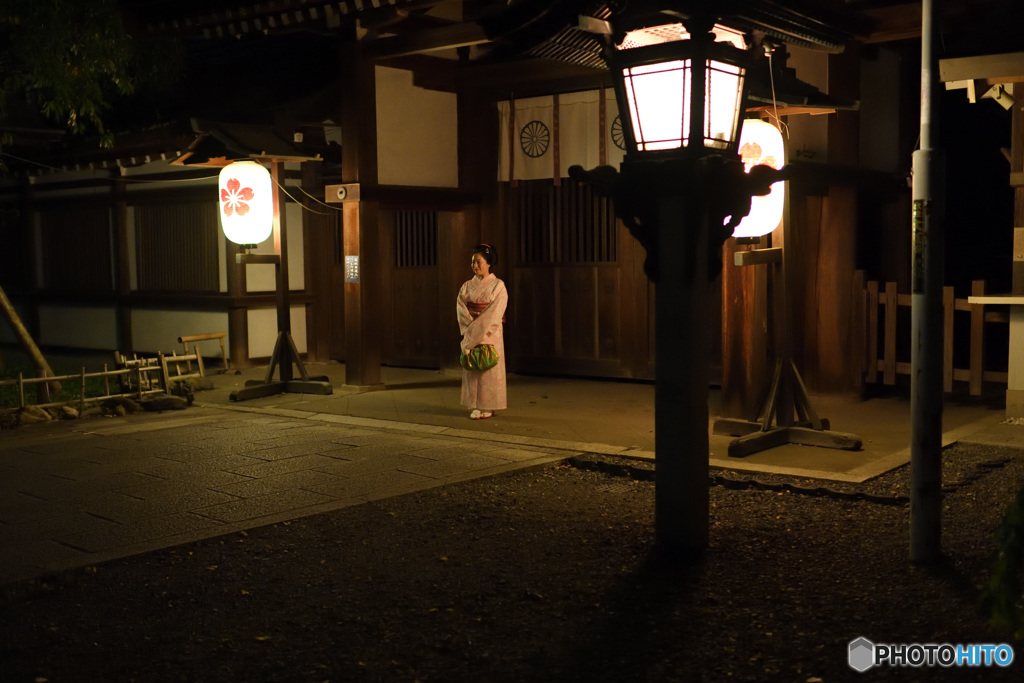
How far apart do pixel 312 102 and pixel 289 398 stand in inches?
157

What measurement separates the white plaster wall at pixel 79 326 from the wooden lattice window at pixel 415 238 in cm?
584

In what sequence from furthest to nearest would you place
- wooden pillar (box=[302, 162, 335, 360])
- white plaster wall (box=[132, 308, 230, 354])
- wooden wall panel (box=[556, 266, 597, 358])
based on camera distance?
wooden pillar (box=[302, 162, 335, 360]), white plaster wall (box=[132, 308, 230, 354]), wooden wall panel (box=[556, 266, 597, 358])

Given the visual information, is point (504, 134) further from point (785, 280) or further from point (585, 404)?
point (785, 280)

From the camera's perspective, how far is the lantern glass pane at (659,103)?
5945 mm

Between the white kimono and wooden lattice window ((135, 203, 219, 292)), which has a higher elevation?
wooden lattice window ((135, 203, 219, 292))

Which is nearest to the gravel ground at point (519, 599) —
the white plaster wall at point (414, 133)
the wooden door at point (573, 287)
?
the wooden door at point (573, 287)

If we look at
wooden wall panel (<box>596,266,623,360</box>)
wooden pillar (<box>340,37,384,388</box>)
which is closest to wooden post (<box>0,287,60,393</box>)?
wooden pillar (<box>340,37,384,388</box>)

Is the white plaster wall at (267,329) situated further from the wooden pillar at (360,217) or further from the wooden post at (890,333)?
the wooden post at (890,333)

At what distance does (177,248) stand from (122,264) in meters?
1.37

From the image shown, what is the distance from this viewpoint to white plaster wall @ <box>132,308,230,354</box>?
1641 centimetres

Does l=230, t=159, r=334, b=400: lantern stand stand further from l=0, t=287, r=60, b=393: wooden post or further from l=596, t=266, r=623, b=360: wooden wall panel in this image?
l=596, t=266, r=623, b=360: wooden wall panel

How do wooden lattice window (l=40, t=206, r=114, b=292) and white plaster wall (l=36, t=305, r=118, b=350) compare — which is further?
white plaster wall (l=36, t=305, r=118, b=350)

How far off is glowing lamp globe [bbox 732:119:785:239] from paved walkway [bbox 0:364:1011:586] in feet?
6.45

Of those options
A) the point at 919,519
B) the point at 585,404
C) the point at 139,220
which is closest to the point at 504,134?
the point at 585,404
